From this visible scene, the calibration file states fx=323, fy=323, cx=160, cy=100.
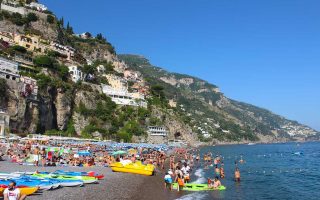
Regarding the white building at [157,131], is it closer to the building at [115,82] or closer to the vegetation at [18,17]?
the building at [115,82]

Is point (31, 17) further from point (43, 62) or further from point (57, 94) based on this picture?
point (57, 94)

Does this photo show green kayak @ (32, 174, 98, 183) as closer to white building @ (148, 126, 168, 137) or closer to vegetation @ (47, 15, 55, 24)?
white building @ (148, 126, 168, 137)

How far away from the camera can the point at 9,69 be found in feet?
193

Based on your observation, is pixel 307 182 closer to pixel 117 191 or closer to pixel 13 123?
pixel 117 191

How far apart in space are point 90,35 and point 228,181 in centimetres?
12145

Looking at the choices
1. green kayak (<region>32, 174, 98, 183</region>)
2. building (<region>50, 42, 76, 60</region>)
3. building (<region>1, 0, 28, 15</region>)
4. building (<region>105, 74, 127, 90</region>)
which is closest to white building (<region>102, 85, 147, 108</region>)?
building (<region>50, 42, 76, 60</region>)

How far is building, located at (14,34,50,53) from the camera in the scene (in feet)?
254

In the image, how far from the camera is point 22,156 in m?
32.3

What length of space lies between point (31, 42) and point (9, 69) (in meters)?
22.3

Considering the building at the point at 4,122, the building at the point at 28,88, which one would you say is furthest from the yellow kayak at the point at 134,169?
the building at the point at 28,88

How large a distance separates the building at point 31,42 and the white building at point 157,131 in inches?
1411

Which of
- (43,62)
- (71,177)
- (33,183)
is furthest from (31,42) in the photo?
(33,183)

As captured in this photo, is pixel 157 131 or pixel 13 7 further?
pixel 157 131

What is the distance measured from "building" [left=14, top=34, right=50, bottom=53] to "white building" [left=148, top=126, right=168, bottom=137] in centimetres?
3585
